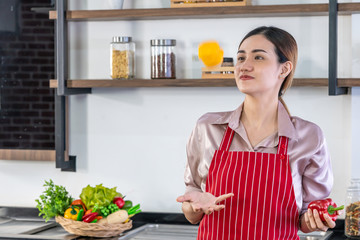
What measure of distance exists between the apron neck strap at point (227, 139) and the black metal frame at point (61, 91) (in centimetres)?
128

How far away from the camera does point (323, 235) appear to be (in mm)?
2844

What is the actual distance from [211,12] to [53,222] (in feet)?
4.29

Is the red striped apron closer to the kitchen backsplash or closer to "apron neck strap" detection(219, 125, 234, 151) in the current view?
"apron neck strap" detection(219, 125, 234, 151)

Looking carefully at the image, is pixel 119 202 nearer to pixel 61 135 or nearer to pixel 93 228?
pixel 93 228

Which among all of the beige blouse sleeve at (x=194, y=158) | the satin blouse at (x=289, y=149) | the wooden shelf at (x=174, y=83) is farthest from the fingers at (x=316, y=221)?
the wooden shelf at (x=174, y=83)

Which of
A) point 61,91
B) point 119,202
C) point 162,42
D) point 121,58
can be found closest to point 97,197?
point 119,202

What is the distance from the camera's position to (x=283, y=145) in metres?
1.92

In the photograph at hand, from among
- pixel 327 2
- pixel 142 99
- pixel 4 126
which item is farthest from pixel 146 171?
pixel 327 2

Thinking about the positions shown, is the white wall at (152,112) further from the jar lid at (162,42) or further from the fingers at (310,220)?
the fingers at (310,220)

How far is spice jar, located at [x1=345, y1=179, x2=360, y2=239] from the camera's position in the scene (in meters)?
2.71

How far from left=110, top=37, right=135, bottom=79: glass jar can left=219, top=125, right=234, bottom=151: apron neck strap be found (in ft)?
3.80

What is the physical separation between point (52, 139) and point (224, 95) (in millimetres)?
923

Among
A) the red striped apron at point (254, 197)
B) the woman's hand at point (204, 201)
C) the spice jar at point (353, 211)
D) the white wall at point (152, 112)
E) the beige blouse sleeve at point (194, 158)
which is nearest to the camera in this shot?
the woman's hand at point (204, 201)

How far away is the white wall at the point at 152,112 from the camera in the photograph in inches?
117
